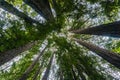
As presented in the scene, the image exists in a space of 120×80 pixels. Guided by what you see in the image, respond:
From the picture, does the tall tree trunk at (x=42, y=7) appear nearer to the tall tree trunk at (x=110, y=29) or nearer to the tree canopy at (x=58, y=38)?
the tree canopy at (x=58, y=38)

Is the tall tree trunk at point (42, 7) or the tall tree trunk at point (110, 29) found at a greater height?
the tall tree trunk at point (42, 7)

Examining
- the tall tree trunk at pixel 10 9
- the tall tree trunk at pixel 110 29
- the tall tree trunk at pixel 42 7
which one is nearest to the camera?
the tall tree trunk at pixel 110 29

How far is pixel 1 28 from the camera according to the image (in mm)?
6238

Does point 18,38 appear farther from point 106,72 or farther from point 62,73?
point 106,72

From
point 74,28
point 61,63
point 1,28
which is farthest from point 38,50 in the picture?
point 1,28

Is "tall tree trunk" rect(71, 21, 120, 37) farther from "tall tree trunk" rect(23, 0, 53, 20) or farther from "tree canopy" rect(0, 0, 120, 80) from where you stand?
"tall tree trunk" rect(23, 0, 53, 20)

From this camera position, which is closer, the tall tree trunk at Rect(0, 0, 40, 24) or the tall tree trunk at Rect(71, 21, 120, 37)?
the tall tree trunk at Rect(71, 21, 120, 37)

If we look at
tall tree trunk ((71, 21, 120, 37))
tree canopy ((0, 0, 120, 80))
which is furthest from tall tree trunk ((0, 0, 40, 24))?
tall tree trunk ((71, 21, 120, 37))

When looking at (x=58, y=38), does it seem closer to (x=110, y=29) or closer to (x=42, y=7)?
(x=42, y=7)

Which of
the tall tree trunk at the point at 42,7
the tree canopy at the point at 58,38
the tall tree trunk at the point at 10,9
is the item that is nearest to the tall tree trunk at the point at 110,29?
the tree canopy at the point at 58,38

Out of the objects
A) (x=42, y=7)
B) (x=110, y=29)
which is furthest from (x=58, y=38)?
Answer: (x=110, y=29)

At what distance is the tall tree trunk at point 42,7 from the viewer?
7.98m

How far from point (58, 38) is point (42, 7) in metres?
1.89

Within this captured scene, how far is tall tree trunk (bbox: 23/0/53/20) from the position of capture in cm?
798
